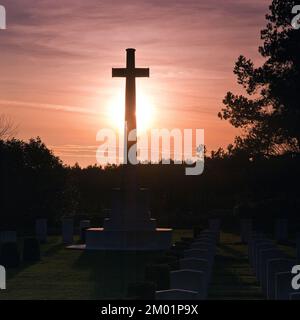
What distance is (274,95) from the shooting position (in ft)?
138

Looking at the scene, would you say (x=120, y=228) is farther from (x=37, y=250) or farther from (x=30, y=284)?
(x=30, y=284)

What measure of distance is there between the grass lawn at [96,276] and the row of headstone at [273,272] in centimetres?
52

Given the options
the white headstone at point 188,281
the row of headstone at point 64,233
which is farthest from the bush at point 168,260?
the row of headstone at point 64,233

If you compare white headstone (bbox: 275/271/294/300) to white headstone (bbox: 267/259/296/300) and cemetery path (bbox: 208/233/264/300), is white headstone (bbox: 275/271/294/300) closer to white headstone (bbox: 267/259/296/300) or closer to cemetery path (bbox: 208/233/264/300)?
white headstone (bbox: 267/259/296/300)

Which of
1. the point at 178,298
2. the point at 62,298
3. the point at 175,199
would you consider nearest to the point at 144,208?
the point at 62,298

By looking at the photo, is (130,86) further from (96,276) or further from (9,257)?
(96,276)

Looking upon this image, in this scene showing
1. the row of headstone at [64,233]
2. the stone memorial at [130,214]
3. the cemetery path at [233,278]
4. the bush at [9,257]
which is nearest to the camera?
the cemetery path at [233,278]

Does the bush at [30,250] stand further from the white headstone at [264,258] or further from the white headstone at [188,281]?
the white headstone at [188,281]

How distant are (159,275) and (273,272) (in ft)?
8.51

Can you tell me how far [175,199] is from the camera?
7119 cm

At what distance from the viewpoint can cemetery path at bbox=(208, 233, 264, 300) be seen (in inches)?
749

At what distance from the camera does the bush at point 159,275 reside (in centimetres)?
→ 1842

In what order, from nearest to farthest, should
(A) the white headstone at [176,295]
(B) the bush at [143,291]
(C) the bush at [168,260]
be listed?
(A) the white headstone at [176,295], (B) the bush at [143,291], (C) the bush at [168,260]
